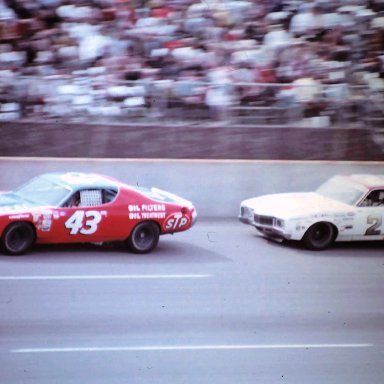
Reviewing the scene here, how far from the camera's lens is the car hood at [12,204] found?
1013 centimetres

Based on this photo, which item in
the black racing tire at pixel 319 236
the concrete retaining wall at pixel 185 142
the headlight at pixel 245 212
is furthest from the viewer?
the concrete retaining wall at pixel 185 142

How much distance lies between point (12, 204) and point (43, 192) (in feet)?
1.75

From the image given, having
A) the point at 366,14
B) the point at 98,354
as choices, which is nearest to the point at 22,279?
the point at 98,354

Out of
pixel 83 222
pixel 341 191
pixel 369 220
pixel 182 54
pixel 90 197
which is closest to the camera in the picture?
pixel 83 222

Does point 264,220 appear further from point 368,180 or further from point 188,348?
point 188,348

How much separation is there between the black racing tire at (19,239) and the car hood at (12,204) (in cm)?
19

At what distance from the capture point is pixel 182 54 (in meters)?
14.0

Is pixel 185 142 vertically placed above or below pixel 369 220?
above

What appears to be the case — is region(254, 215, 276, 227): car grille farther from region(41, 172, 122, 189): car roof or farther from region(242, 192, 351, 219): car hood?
region(41, 172, 122, 189): car roof

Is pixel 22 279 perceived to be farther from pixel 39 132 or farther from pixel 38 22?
pixel 38 22

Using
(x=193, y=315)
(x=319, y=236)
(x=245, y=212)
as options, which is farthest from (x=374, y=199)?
(x=193, y=315)

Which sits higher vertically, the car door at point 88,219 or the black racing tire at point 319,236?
the car door at point 88,219

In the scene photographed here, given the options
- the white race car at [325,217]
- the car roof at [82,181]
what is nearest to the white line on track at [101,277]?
the car roof at [82,181]

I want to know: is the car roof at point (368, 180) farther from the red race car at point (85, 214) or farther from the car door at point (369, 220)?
the red race car at point (85, 214)
